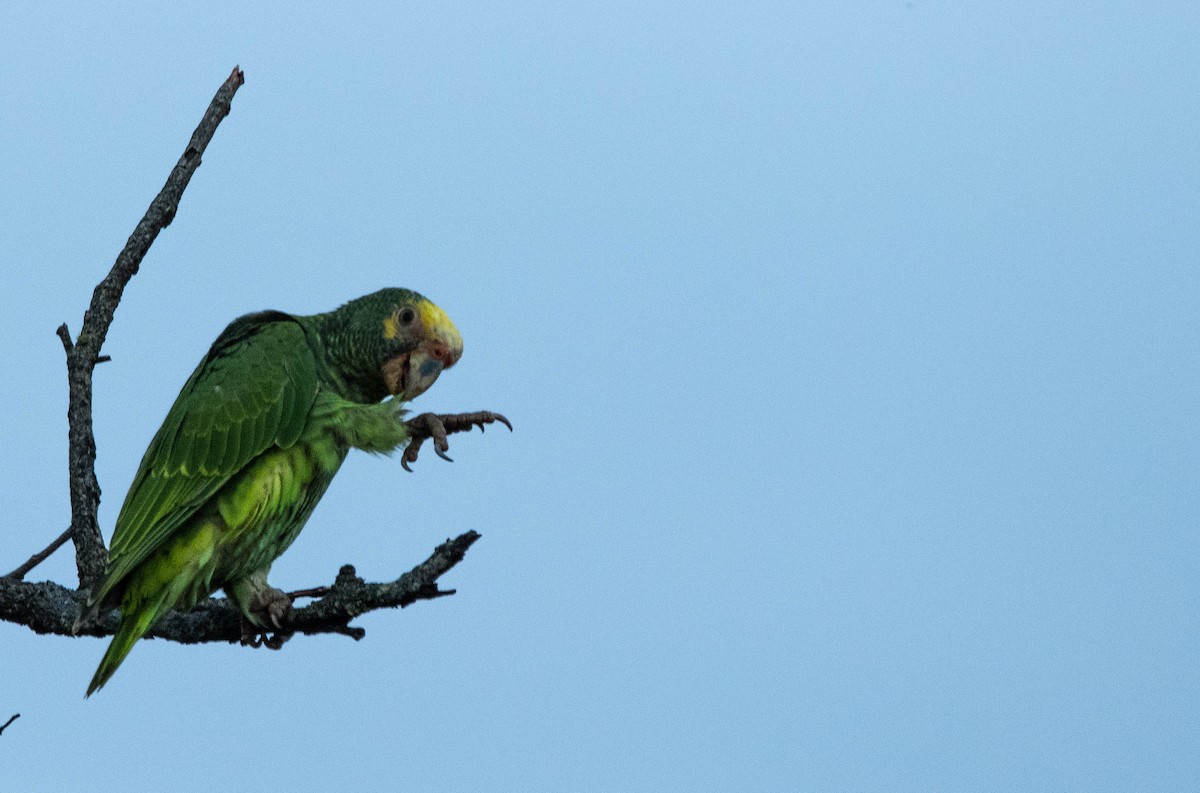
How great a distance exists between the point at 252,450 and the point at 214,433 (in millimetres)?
158

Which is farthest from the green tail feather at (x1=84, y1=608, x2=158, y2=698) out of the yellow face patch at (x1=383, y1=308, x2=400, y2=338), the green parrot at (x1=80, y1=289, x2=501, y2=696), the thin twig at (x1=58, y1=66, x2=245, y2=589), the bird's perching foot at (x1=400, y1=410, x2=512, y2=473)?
the yellow face patch at (x1=383, y1=308, x2=400, y2=338)

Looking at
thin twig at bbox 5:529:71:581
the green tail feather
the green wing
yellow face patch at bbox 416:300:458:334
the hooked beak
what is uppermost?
yellow face patch at bbox 416:300:458:334

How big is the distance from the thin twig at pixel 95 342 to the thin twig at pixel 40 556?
3.7 inches

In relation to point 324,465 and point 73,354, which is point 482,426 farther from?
point 73,354

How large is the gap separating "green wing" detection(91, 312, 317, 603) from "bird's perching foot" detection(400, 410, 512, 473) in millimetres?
411

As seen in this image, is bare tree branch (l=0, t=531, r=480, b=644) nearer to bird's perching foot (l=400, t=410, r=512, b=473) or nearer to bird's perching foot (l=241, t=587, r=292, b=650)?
bird's perching foot (l=241, t=587, r=292, b=650)

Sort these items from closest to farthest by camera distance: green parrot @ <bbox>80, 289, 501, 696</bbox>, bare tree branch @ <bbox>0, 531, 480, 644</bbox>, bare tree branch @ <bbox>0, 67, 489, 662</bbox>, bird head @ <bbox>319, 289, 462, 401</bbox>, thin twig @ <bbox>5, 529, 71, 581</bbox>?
1. bare tree branch @ <bbox>0, 531, 480, 644</bbox>
2. green parrot @ <bbox>80, 289, 501, 696</bbox>
3. bare tree branch @ <bbox>0, 67, 489, 662</bbox>
4. thin twig @ <bbox>5, 529, 71, 581</bbox>
5. bird head @ <bbox>319, 289, 462, 401</bbox>

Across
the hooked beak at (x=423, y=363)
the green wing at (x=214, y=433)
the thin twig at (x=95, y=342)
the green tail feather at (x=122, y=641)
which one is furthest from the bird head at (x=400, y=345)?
the green tail feather at (x=122, y=641)

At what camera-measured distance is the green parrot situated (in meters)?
4.00

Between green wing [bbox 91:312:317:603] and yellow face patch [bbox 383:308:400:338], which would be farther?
yellow face patch [bbox 383:308:400:338]

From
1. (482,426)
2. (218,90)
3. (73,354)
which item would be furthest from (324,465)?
(218,90)

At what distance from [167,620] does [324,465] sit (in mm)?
809

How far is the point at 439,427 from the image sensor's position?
4.12m

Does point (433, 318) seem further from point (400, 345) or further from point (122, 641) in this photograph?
point (122, 641)
